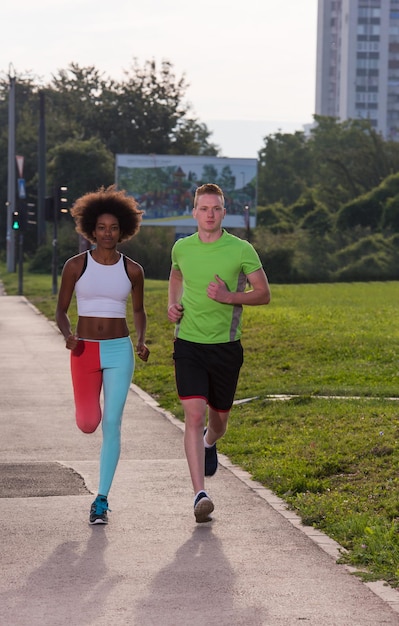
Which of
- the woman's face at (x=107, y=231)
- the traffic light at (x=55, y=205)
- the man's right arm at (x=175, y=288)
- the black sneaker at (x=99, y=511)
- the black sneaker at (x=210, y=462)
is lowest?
the black sneaker at (x=99, y=511)

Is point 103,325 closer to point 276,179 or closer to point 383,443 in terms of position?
point 383,443

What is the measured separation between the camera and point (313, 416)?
41.9 feet

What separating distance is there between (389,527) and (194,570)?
139 centimetres

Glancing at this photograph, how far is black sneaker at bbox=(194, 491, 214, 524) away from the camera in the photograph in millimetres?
7836

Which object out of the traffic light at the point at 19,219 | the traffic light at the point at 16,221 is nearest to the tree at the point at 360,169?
the traffic light at the point at 19,219

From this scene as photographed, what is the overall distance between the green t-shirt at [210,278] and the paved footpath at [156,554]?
1053 mm

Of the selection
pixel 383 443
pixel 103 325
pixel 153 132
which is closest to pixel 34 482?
pixel 103 325

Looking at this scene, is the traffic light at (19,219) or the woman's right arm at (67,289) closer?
the woman's right arm at (67,289)

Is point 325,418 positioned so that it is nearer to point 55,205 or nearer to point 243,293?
point 243,293

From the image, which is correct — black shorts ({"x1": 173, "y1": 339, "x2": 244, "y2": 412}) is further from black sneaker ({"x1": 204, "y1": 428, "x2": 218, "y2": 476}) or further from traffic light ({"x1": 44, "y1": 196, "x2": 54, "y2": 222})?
traffic light ({"x1": 44, "y1": 196, "x2": 54, "y2": 222})

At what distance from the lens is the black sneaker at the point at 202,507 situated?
7836 millimetres

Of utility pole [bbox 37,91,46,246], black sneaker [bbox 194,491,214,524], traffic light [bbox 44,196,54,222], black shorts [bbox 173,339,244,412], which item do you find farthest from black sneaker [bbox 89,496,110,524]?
utility pole [bbox 37,91,46,246]

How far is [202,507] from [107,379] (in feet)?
2.97

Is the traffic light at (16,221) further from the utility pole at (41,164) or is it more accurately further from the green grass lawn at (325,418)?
the green grass lawn at (325,418)
